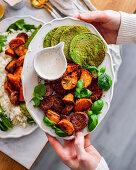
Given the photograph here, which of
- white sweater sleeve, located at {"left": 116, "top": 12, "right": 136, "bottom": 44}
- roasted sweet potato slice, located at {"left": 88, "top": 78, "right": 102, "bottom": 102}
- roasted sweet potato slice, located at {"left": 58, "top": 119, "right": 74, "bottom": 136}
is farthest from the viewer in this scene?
white sweater sleeve, located at {"left": 116, "top": 12, "right": 136, "bottom": 44}

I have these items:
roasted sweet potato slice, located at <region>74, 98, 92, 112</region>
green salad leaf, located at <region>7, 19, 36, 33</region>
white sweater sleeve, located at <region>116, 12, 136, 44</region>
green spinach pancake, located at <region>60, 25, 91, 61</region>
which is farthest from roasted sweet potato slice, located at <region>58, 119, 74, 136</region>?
green salad leaf, located at <region>7, 19, 36, 33</region>

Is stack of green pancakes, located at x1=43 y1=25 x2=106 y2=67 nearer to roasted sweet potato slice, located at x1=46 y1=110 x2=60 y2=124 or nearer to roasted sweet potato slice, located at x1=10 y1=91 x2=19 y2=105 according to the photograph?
roasted sweet potato slice, located at x1=46 y1=110 x2=60 y2=124

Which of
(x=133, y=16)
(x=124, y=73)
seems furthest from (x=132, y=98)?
(x=133, y=16)

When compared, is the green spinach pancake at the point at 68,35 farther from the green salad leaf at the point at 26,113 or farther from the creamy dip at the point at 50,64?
the green salad leaf at the point at 26,113

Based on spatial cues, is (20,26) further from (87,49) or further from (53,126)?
(53,126)

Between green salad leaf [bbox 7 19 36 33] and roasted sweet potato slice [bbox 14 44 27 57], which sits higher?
green salad leaf [bbox 7 19 36 33]

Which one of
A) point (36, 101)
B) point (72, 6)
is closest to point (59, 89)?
point (36, 101)
